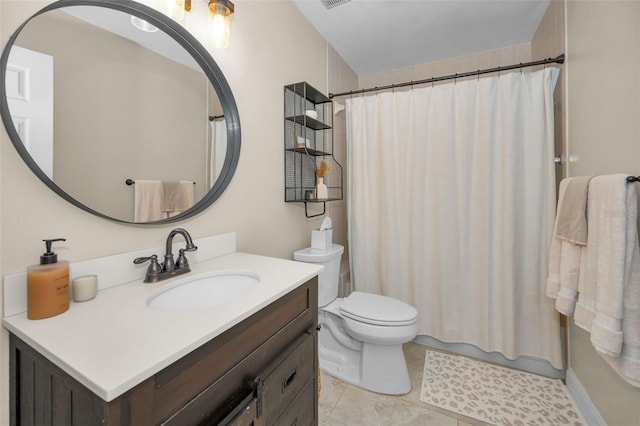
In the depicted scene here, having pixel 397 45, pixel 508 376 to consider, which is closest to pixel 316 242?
pixel 508 376

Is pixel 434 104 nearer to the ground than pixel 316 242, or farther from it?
farther from it

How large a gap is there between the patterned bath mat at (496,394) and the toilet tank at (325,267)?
767 mm

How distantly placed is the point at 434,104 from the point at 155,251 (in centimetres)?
191

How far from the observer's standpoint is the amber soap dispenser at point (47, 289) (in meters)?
0.61

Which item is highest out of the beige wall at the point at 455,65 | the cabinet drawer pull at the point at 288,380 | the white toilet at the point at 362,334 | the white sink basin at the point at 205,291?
the beige wall at the point at 455,65

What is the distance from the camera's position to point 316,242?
5.79ft

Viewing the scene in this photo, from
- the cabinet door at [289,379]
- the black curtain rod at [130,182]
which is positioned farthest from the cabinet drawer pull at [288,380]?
the black curtain rod at [130,182]

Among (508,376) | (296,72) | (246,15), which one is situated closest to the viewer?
(246,15)

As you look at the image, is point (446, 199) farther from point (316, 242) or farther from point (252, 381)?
point (252, 381)

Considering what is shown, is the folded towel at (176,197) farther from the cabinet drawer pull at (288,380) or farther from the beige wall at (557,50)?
the beige wall at (557,50)

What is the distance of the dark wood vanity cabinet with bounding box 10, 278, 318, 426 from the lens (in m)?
0.47

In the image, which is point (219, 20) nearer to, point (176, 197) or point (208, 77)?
point (208, 77)

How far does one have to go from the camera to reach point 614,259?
0.93 meters

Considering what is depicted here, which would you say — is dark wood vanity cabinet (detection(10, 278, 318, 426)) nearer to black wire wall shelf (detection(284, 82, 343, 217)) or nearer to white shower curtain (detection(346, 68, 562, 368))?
black wire wall shelf (detection(284, 82, 343, 217))
